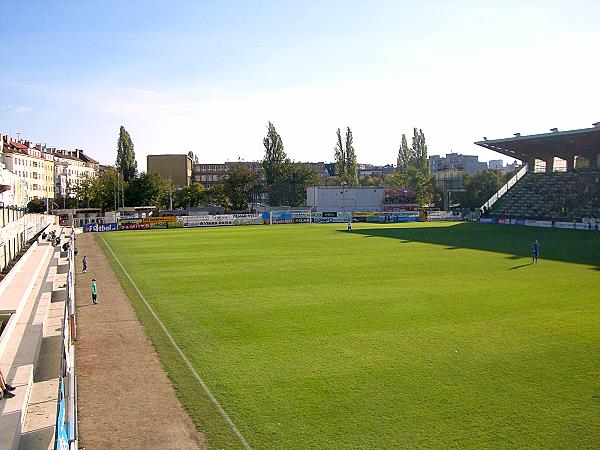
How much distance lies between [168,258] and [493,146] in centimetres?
5130

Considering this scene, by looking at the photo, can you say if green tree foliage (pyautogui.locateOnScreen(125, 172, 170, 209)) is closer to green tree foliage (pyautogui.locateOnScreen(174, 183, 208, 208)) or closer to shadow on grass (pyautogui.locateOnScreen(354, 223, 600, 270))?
green tree foliage (pyautogui.locateOnScreen(174, 183, 208, 208))

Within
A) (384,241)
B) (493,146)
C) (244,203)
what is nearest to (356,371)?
(384,241)

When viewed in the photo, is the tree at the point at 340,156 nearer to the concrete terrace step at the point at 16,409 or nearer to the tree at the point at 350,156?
the tree at the point at 350,156

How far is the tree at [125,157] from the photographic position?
348 ft

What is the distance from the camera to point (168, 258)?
38750 millimetres

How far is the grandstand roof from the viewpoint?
63000mm

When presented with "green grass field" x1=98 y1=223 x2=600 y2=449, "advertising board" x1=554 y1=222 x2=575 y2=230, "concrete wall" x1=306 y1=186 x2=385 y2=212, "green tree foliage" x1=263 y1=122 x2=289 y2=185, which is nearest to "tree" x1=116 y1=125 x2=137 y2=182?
"green tree foliage" x1=263 y1=122 x2=289 y2=185

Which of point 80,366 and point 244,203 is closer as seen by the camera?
point 80,366

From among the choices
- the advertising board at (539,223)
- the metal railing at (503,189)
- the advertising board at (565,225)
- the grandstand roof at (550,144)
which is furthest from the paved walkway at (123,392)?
the metal railing at (503,189)

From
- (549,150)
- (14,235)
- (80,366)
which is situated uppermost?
(549,150)

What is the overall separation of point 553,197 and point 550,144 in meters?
7.05

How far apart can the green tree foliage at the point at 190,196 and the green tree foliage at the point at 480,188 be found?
5108 cm

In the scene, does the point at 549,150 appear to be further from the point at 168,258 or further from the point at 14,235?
the point at 14,235

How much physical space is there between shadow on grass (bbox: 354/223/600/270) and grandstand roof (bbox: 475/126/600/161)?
39.5 feet
